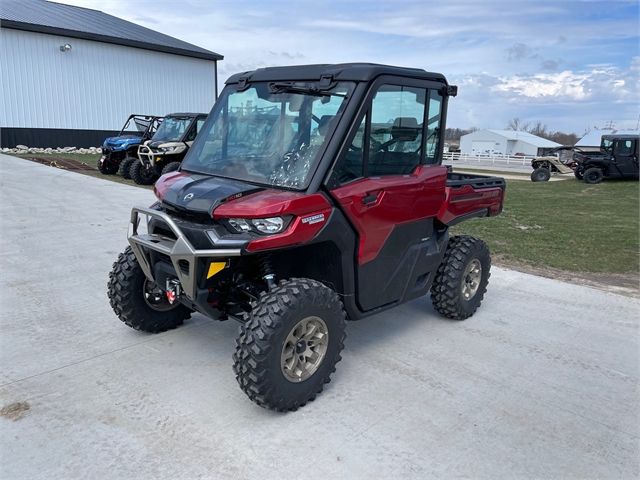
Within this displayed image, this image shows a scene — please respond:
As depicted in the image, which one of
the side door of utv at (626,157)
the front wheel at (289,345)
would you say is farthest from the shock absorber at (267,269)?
the side door of utv at (626,157)

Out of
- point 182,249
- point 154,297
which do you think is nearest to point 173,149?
point 154,297

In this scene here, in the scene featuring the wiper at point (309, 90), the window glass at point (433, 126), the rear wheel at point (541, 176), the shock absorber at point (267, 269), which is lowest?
the rear wheel at point (541, 176)

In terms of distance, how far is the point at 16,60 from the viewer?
23.7 metres

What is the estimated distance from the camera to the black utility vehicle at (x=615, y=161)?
21.1 meters

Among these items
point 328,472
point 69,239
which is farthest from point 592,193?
point 328,472

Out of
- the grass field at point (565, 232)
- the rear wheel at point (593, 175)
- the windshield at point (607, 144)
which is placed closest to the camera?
the grass field at point (565, 232)

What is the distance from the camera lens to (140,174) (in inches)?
531

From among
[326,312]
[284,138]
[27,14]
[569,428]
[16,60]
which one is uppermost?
[27,14]

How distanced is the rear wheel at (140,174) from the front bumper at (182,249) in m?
10.7

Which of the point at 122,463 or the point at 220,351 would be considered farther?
the point at 220,351

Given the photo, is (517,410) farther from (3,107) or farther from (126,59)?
(126,59)

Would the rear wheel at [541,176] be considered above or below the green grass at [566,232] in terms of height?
above

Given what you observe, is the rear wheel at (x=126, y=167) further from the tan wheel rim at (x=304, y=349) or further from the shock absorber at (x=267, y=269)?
the tan wheel rim at (x=304, y=349)

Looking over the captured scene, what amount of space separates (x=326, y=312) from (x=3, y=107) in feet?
84.5
